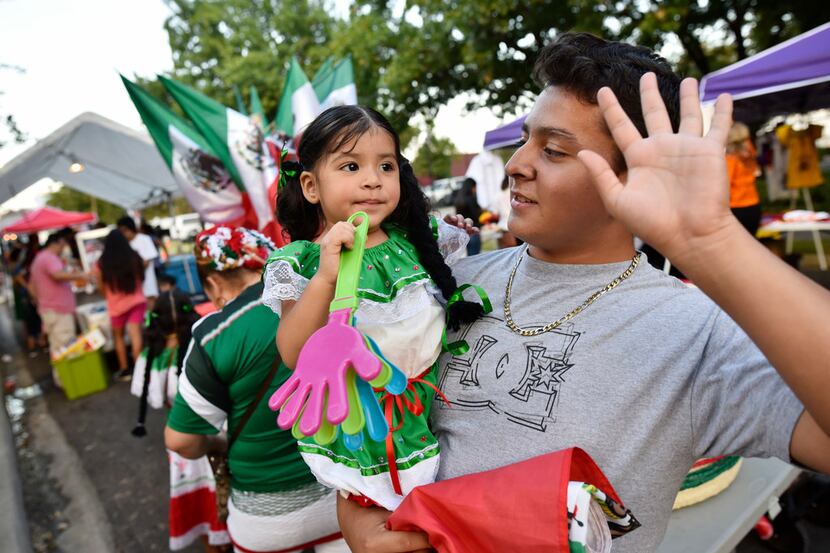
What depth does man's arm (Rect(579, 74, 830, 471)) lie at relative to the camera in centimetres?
72

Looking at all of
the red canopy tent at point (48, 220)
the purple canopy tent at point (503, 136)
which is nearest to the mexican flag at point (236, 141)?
the purple canopy tent at point (503, 136)

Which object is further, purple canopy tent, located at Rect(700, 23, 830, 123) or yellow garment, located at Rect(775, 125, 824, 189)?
yellow garment, located at Rect(775, 125, 824, 189)

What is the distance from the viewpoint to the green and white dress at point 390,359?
1.24m

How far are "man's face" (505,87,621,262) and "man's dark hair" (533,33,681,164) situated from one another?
0.03m

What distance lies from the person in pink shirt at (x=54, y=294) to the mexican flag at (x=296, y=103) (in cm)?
485

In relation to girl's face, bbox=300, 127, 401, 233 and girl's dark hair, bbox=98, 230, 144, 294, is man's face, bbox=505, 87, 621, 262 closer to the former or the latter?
girl's face, bbox=300, 127, 401, 233

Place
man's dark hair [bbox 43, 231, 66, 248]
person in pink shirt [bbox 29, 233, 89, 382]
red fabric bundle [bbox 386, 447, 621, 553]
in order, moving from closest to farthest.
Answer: red fabric bundle [bbox 386, 447, 621, 553], person in pink shirt [bbox 29, 233, 89, 382], man's dark hair [bbox 43, 231, 66, 248]

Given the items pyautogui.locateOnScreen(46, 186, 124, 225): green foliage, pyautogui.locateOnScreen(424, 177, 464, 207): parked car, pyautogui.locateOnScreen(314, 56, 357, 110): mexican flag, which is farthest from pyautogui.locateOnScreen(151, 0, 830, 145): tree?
pyautogui.locateOnScreen(46, 186, 124, 225): green foliage

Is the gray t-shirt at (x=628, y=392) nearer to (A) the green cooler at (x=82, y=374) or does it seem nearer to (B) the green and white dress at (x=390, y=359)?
(B) the green and white dress at (x=390, y=359)

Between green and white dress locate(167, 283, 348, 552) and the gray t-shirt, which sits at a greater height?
the gray t-shirt

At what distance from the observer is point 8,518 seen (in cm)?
360

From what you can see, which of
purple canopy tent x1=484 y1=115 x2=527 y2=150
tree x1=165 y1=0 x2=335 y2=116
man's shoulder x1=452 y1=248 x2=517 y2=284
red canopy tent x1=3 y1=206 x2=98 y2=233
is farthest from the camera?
tree x1=165 y1=0 x2=335 y2=116

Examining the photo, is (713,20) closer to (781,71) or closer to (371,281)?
(781,71)

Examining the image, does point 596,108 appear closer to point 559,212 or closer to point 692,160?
point 559,212
